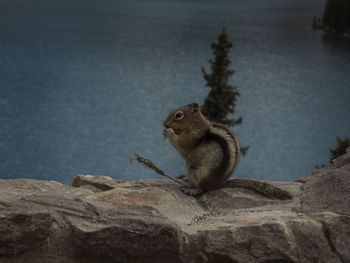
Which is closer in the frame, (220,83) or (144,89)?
(220,83)

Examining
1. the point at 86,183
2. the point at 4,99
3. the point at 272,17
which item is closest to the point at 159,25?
the point at 272,17

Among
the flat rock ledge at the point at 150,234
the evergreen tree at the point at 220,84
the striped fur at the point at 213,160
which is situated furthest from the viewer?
the evergreen tree at the point at 220,84

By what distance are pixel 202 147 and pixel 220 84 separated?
947 cm

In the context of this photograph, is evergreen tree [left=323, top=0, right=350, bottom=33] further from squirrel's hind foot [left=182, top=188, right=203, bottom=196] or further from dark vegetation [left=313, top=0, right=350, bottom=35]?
squirrel's hind foot [left=182, top=188, right=203, bottom=196]

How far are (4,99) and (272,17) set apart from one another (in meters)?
19.1

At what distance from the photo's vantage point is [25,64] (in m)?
22.0

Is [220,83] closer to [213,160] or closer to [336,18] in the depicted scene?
[213,160]

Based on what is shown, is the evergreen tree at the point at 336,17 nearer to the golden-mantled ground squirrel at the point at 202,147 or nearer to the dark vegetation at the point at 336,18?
the dark vegetation at the point at 336,18

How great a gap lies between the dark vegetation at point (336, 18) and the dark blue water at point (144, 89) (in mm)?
694

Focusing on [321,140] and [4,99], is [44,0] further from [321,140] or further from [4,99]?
[321,140]

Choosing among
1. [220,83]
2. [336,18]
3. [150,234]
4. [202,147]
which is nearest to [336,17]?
[336,18]

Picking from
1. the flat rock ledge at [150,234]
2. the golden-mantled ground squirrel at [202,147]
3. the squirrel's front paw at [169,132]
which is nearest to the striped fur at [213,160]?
the golden-mantled ground squirrel at [202,147]

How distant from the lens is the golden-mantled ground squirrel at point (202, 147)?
16.9 ft

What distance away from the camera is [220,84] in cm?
1449
